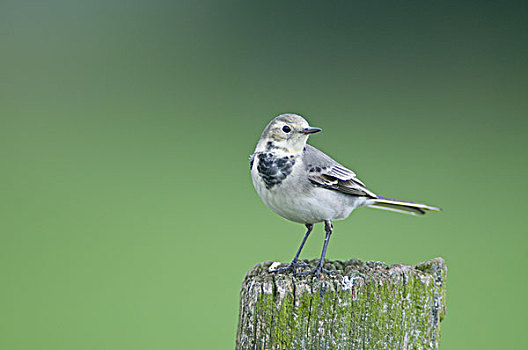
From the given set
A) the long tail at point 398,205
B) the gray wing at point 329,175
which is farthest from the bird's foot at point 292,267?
the long tail at point 398,205

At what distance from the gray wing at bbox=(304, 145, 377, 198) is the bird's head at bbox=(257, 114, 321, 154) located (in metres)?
0.10

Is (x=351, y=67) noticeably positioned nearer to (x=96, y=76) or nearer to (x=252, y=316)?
(x=96, y=76)

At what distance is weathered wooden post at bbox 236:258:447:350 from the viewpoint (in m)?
2.66

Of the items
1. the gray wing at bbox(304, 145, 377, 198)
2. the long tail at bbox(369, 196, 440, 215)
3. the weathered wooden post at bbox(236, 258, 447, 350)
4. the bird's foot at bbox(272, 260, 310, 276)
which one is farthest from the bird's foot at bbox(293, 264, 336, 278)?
the long tail at bbox(369, 196, 440, 215)

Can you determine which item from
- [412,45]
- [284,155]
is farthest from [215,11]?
[284,155]

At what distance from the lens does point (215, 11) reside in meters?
12.5

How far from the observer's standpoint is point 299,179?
365 centimetres

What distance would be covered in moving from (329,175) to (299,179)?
191 millimetres

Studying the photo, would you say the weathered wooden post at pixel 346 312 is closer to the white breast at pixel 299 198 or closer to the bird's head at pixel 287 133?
the white breast at pixel 299 198

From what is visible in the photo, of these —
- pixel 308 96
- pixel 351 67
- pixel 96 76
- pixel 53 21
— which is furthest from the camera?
pixel 53 21

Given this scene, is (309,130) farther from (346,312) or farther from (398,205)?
(346,312)

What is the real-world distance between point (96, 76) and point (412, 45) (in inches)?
232

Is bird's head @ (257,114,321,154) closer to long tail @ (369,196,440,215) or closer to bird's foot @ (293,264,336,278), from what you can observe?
long tail @ (369,196,440,215)

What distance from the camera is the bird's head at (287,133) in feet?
12.2
